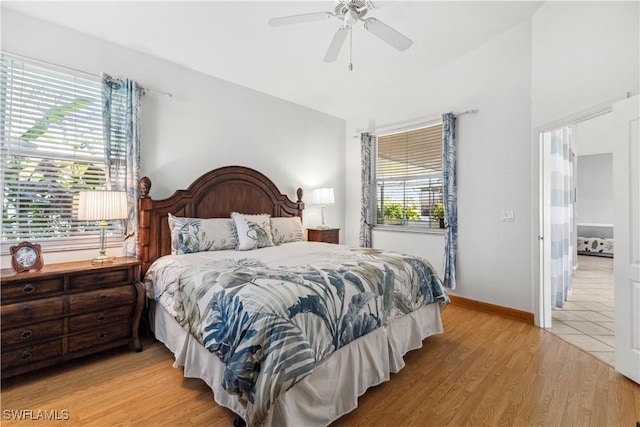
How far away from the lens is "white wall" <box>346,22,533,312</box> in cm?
325

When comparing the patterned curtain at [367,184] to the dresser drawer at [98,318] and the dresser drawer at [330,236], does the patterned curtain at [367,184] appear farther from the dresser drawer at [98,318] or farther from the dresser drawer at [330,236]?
the dresser drawer at [98,318]

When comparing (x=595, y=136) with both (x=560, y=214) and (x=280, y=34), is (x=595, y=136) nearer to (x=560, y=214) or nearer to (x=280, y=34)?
(x=560, y=214)

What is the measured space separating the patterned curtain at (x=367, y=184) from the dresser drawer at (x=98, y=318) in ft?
11.1

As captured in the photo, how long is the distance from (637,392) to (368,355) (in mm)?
1820

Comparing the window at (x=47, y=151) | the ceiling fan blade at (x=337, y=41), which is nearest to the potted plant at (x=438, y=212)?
the ceiling fan blade at (x=337, y=41)

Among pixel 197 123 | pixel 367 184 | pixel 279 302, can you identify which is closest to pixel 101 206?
pixel 197 123

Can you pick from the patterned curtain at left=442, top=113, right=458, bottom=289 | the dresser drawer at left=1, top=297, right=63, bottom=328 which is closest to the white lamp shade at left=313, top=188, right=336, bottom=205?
the patterned curtain at left=442, top=113, right=458, bottom=289

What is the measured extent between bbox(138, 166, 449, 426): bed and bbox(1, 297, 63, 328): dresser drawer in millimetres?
652

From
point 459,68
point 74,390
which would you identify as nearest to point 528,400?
point 74,390

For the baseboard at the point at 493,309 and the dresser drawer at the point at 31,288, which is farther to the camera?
the baseboard at the point at 493,309

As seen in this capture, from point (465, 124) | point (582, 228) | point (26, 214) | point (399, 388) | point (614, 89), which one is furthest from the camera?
point (582, 228)

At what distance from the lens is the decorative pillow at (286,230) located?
11.9 feet

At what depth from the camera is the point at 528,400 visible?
1883 millimetres

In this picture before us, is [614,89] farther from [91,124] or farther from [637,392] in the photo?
[91,124]
